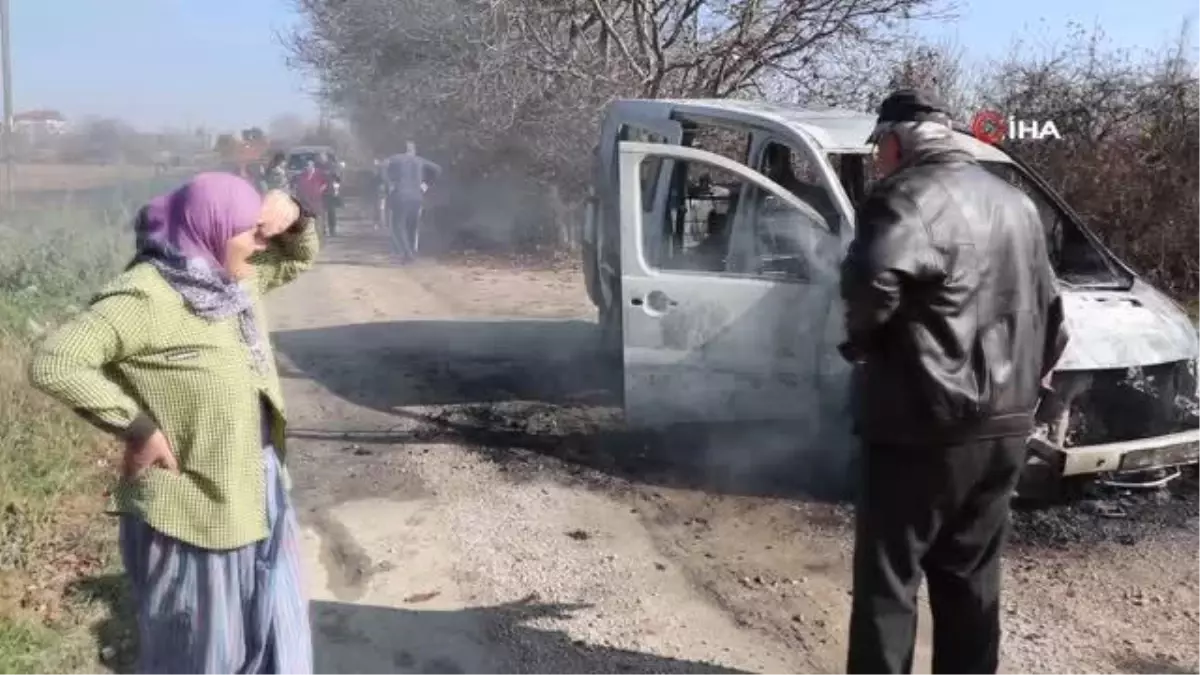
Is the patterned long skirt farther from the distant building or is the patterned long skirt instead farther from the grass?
the distant building

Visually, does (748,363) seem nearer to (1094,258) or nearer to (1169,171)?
(1094,258)

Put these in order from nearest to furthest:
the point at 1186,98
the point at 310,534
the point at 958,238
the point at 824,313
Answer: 1. the point at 958,238
2. the point at 310,534
3. the point at 824,313
4. the point at 1186,98

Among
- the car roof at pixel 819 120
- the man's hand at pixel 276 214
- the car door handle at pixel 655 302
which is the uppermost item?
the car roof at pixel 819 120

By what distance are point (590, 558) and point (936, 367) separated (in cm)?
228

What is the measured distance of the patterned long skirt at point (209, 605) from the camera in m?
2.71

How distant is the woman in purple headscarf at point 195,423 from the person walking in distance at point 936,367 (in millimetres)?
1625

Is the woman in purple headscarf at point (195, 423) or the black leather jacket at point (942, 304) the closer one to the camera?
the woman in purple headscarf at point (195, 423)

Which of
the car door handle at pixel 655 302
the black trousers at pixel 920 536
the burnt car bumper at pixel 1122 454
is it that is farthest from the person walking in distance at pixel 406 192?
the black trousers at pixel 920 536

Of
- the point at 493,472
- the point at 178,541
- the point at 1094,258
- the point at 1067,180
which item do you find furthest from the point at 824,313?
the point at 1067,180

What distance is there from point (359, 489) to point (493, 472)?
2.42 ft

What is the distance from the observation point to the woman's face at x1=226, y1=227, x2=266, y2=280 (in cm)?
267

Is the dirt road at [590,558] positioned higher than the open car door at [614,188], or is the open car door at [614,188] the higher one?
the open car door at [614,188]

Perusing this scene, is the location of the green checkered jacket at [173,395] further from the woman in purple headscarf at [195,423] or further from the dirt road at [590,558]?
the dirt road at [590,558]

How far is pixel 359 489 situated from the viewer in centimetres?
569
